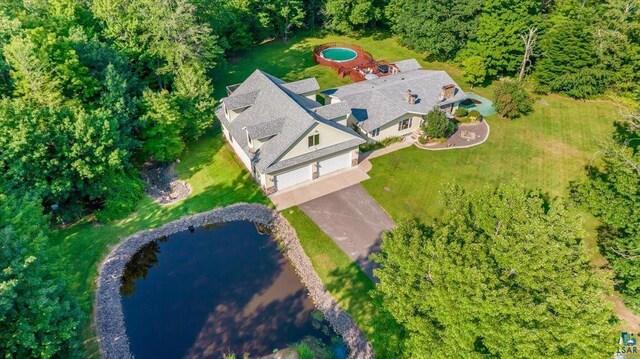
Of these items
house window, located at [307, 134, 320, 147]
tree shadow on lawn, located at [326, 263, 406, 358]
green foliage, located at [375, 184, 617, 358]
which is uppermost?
green foliage, located at [375, 184, 617, 358]

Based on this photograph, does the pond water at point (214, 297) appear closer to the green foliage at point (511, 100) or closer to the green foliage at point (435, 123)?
the green foliage at point (435, 123)

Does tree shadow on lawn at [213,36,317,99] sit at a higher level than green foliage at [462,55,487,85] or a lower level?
lower

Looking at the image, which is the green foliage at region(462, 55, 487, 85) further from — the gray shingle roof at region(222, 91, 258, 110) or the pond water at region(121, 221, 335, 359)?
the pond water at region(121, 221, 335, 359)

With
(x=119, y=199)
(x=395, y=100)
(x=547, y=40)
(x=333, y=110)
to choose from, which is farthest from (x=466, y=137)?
(x=119, y=199)

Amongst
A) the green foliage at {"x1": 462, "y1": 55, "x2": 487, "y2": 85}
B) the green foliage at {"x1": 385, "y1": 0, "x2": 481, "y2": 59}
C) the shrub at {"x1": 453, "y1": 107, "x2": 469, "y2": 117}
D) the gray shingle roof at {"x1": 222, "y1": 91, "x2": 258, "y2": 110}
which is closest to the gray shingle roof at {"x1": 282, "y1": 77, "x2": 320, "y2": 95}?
the gray shingle roof at {"x1": 222, "y1": 91, "x2": 258, "y2": 110}

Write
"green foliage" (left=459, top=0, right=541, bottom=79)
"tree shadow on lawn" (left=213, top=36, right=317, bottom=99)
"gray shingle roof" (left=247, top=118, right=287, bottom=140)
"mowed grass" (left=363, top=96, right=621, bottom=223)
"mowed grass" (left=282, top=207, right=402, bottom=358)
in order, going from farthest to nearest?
"tree shadow on lawn" (left=213, top=36, right=317, bottom=99), "green foliage" (left=459, top=0, right=541, bottom=79), "mowed grass" (left=363, top=96, right=621, bottom=223), "gray shingle roof" (left=247, top=118, right=287, bottom=140), "mowed grass" (left=282, top=207, right=402, bottom=358)

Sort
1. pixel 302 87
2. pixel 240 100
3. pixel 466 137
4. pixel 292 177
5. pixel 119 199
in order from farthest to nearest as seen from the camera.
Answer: pixel 466 137, pixel 302 87, pixel 240 100, pixel 292 177, pixel 119 199

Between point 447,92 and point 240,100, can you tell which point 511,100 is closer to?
point 447,92
